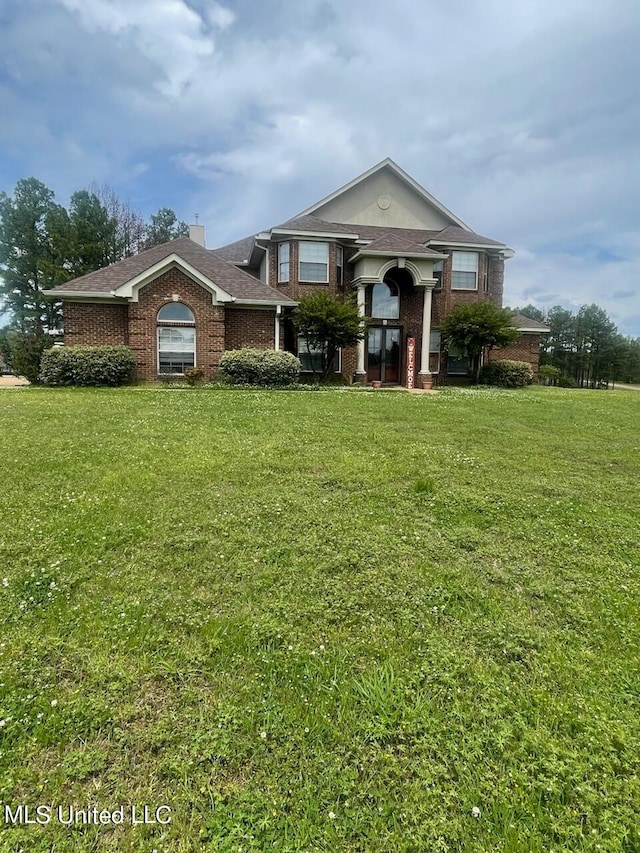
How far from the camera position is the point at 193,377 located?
16359mm

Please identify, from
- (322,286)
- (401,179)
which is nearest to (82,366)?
(322,286)

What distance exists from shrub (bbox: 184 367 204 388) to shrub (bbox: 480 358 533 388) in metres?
13.4

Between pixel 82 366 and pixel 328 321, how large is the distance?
28.9 ft

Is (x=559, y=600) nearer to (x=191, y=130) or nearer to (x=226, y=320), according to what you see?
(x=226, y=320)

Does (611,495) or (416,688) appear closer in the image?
(416,688)

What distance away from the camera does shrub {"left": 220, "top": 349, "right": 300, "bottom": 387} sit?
15.9 m

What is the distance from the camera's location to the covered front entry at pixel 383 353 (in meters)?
21.1

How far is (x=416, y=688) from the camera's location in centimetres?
257

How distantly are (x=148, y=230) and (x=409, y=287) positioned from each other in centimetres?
2849

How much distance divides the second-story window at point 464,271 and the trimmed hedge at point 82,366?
51.1 feet

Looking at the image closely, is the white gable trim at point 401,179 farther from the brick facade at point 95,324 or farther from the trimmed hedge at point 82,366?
the trimmed hedge at point 82,366

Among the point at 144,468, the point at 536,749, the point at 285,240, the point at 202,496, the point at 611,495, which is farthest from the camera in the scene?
the point at 285,240

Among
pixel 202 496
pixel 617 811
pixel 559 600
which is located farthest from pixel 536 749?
pixel 202 496

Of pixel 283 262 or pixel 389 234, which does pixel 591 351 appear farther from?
pixel 283 262
